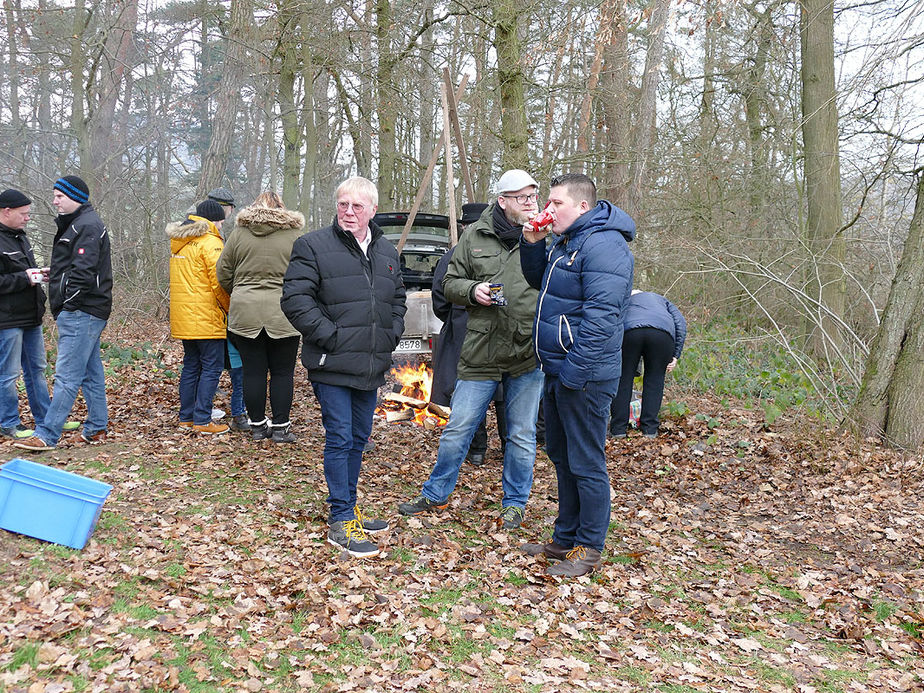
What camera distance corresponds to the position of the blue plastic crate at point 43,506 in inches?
169

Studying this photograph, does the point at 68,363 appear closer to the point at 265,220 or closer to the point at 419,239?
the point at 265,220

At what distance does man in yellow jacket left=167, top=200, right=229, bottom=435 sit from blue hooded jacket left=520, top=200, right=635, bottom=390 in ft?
12.1

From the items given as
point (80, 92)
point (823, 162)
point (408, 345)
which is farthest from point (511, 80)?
point (80, 92)

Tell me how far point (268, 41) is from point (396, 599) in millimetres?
11220

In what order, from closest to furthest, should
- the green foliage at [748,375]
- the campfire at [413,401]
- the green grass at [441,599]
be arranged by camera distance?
the green grass at [441,599] < the campfire at [413,401] < the green foliage at [748,375]

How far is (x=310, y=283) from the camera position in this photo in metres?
4.50

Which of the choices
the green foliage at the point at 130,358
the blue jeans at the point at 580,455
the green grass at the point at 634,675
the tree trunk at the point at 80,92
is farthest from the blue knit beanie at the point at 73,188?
the tree trunk at the point at 80,92

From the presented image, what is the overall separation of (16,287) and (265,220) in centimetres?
211

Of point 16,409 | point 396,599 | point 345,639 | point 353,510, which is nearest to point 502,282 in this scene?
point 353,510

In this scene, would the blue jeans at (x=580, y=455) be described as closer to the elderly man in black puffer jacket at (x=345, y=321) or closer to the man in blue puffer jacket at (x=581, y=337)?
the man in blue puffer jacket at (x=581, y=337)

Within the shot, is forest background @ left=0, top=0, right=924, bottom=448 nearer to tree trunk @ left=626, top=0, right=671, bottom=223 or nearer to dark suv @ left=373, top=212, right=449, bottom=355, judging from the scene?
tree trunk @ left=626, top=0, right=671, bottom=223

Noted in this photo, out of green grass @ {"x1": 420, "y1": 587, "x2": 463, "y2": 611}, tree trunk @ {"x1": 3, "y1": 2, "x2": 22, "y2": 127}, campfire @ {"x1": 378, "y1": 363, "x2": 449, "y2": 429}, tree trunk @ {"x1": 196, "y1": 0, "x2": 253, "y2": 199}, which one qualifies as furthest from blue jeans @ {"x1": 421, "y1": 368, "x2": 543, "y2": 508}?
tree trunk @ {"x1": 3, "y1": 2, "x2": 22, "y2": 127}

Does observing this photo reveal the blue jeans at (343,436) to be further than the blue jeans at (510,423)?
No

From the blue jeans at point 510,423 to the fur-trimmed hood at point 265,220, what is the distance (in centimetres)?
240
